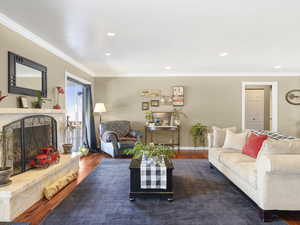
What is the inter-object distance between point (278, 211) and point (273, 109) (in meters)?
4.69

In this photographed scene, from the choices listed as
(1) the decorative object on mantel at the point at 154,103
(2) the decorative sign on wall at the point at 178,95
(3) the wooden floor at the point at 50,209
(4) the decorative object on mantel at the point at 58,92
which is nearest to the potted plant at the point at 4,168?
(3) the wooden floor at the point at 50,209

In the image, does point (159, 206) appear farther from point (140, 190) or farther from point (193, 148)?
point (193, 148)

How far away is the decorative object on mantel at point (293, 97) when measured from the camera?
5.90 meters

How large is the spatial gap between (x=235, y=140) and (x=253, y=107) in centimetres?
420

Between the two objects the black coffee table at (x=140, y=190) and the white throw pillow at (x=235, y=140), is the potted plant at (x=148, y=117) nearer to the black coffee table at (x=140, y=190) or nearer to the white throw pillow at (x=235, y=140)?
the white throw pillow at (x=235, y=140)

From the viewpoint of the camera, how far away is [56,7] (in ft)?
7.11

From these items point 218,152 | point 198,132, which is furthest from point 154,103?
point 218,152

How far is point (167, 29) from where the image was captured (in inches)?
108

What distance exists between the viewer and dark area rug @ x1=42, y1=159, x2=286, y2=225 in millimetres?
2041

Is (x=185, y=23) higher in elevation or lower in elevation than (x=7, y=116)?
higher

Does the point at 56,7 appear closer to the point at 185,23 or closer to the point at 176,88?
the point at 185,23

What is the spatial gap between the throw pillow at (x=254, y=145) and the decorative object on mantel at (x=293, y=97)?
3845 mm

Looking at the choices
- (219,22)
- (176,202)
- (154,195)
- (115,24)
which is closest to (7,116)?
(115,24)

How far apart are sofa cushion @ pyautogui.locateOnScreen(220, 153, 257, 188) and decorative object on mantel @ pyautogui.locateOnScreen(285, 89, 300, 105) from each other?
13.6 feet
